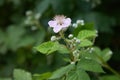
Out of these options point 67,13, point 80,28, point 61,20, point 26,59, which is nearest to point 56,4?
point 67,13

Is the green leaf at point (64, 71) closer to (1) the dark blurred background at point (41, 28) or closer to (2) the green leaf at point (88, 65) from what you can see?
(2) the green leaf at point (88, 65)

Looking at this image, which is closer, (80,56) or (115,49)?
(80,56)

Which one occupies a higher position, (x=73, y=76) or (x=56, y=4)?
(x=56, y=4)

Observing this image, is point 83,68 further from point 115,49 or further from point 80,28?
point 115,49

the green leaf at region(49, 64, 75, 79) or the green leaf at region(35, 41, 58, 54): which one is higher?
the green leaf at region(35, 41, 58, 54)

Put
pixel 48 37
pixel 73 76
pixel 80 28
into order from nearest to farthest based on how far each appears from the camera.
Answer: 1. pixel 73 76
2. pixel 80 28
3. pixel 48 37

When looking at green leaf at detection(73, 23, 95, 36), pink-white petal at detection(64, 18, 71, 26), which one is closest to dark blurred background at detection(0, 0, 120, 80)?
green leaf at detection(73, 23, 95, 36)

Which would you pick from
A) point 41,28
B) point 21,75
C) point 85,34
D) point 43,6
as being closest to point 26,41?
point 41,28

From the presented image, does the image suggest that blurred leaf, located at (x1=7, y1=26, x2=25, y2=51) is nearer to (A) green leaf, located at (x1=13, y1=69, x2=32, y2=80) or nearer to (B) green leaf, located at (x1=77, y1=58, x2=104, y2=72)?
(A) green leaf, located at (x1=13, y1=69, x2=32, y2=80)

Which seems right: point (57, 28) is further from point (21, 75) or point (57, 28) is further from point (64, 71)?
point (21, 75)
